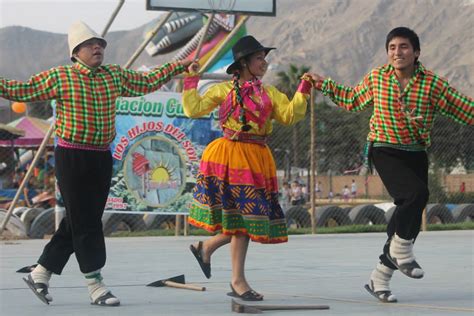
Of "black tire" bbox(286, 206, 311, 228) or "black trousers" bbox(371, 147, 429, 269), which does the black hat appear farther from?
"black tire" bbox(286, 206, 311, 228)

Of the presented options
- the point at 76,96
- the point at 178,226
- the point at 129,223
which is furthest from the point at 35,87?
the point at 129,223

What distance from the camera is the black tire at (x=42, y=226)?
48.9ft

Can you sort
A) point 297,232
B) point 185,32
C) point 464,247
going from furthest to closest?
point 185,32, point 297,232, point 464,247

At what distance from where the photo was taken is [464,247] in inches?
485

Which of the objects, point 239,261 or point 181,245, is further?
point 181,245

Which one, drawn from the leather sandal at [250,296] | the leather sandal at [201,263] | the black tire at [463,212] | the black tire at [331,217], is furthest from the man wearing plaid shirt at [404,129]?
the black tire at [463,212]

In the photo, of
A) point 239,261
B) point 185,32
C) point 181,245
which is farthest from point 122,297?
point 185,32

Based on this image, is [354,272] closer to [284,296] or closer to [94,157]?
[284,296]

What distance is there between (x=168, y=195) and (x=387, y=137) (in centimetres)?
746

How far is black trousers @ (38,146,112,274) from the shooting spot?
23.1 ft

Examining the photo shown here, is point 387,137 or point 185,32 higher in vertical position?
point 185,32

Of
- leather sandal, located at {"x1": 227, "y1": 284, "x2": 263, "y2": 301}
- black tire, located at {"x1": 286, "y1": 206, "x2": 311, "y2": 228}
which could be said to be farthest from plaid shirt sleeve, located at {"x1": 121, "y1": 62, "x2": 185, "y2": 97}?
black tire, located at {"x1": 286, "y1": 206, "x2": 311, "y2": 228}

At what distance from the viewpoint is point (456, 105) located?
23.6 ft

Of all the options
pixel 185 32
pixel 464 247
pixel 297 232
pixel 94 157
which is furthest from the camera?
pixel 185 32
